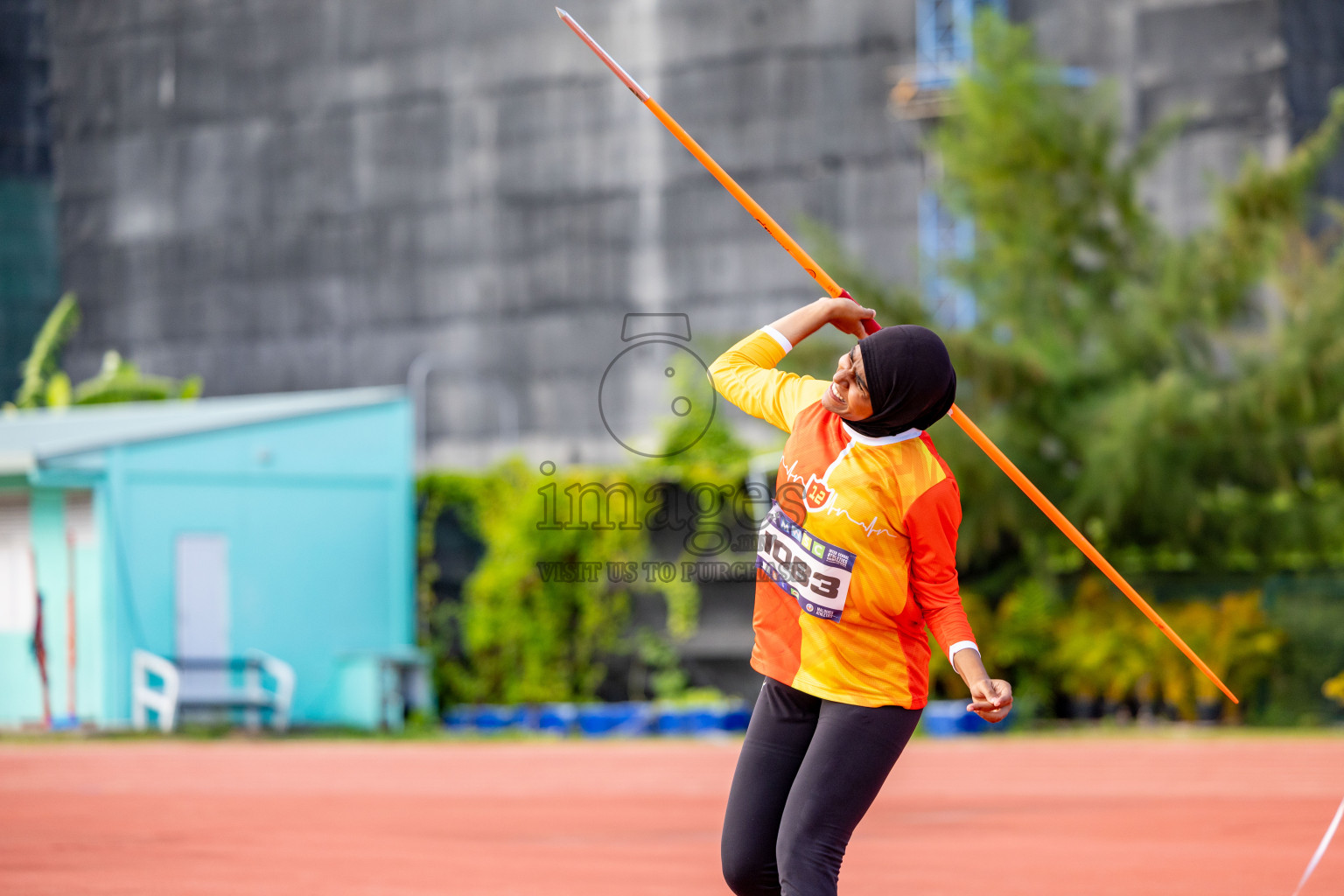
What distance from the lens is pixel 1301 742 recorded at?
16297mm

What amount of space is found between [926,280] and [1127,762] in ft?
28.0

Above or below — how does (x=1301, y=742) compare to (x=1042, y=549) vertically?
below

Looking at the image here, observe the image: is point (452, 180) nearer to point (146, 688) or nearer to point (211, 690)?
point (211, 690)

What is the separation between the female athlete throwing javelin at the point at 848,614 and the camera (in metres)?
3.94

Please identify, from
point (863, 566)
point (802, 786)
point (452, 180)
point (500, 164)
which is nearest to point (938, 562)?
point (863, 566)

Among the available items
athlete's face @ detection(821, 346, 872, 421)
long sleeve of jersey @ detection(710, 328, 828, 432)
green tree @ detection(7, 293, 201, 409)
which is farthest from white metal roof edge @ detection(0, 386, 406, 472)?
athlete's face @ detection(821, 346, 872, 421)

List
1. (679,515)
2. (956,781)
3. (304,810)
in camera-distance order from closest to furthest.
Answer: (304,810), (956,781), (679,515)

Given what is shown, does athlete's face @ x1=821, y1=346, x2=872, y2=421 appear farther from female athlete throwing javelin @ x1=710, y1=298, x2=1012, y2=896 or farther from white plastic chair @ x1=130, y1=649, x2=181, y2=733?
white plastic chair @ x1=130, y1=649, x2=181, y2=733

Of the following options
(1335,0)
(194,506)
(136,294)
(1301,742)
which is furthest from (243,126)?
(1301,742)

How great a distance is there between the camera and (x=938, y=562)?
4.04 meters

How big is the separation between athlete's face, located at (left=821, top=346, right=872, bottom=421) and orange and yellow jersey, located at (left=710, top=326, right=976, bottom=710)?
0.10 metres

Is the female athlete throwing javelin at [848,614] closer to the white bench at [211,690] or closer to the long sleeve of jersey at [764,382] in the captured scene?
the long sleeve of jersey at [764,382]

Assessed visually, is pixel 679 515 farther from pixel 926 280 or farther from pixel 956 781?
pixel 956 781

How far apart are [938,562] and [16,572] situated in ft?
54.5
